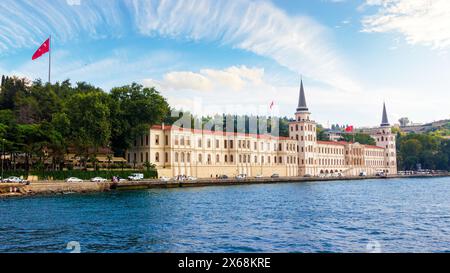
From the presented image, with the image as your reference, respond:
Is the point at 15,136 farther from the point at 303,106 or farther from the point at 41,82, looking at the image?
the point at 303,106

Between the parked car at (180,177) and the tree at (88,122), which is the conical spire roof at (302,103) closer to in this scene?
the parked car at (180,177)

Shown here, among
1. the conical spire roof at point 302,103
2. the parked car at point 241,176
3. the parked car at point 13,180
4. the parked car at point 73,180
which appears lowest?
the parked car at point 241,176

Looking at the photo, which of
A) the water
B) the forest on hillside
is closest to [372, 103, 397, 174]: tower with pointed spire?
the forest on hillside

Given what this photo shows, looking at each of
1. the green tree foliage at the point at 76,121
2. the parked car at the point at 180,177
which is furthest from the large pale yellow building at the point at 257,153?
the green tree foliage at the point at 76,121

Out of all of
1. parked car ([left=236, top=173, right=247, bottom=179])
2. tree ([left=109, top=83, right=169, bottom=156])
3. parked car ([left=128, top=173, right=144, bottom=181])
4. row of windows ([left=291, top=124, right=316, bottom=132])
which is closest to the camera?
parked car ([left=128, top=173, right=144, bottom=181])

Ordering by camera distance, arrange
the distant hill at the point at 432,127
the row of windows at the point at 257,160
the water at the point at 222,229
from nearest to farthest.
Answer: the water at the point at 222,229 < the row of windows at the point at 257,160 < the distant hill at the point at 432,127

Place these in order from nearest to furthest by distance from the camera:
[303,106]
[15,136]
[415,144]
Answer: [15,136] → [303,106] → [415,144]

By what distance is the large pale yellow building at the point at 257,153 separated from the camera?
69.7 metres

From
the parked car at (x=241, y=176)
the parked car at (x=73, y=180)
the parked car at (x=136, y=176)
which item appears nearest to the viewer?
the parked car at (x=73, y=180)

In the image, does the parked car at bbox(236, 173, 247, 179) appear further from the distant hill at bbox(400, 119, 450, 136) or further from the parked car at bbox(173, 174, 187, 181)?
the distant hill at bbox(400, 119, 450, 136)

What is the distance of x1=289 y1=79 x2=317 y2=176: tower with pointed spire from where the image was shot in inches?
3871

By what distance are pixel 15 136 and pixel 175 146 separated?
82.9 ft

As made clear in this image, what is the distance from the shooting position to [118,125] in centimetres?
6381
